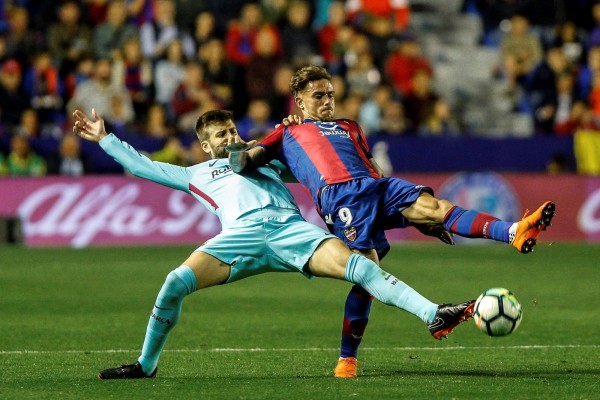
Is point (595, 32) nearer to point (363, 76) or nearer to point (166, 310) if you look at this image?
point (363, 76)

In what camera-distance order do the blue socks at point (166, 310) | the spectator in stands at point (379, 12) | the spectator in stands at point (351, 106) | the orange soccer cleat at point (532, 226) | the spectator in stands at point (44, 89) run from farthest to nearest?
the spectator in stands at point (379, 12), the spectator in stands at point (351, 106), the spectator in stands at point (44, 89), the blue socks at point (166, 310), the orange soccer cleat at point (532, 226)

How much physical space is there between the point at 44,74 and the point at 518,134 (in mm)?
7823

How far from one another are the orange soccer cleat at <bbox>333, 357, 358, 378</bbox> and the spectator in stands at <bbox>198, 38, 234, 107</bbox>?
12720 millimetres

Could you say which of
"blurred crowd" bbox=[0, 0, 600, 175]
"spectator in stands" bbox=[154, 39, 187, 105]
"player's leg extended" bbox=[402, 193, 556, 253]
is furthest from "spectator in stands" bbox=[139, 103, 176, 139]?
"player's leg extended" bbox=[402, 193, 556, 253]

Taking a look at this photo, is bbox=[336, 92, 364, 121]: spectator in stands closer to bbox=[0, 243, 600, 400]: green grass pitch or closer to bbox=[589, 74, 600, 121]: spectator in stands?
bbox=[0, 243, 600, 400]: green grass pitch

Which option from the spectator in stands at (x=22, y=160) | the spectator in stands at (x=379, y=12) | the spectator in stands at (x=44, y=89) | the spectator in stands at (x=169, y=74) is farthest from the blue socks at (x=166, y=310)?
the spectator in stands at (x=379, y=12)

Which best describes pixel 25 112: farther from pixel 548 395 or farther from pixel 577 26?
pixel 548 395

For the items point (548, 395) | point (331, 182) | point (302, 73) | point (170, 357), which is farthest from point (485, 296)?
point (170, 357)

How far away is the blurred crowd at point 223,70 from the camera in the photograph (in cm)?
1938

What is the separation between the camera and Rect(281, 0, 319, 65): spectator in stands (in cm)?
2106

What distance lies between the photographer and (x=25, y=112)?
19.1m

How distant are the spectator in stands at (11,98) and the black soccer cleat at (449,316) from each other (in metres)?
13.6

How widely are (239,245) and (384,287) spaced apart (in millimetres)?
975

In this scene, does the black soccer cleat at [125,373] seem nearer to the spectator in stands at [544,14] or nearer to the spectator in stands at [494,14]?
the spectator in stands at [494,14]
